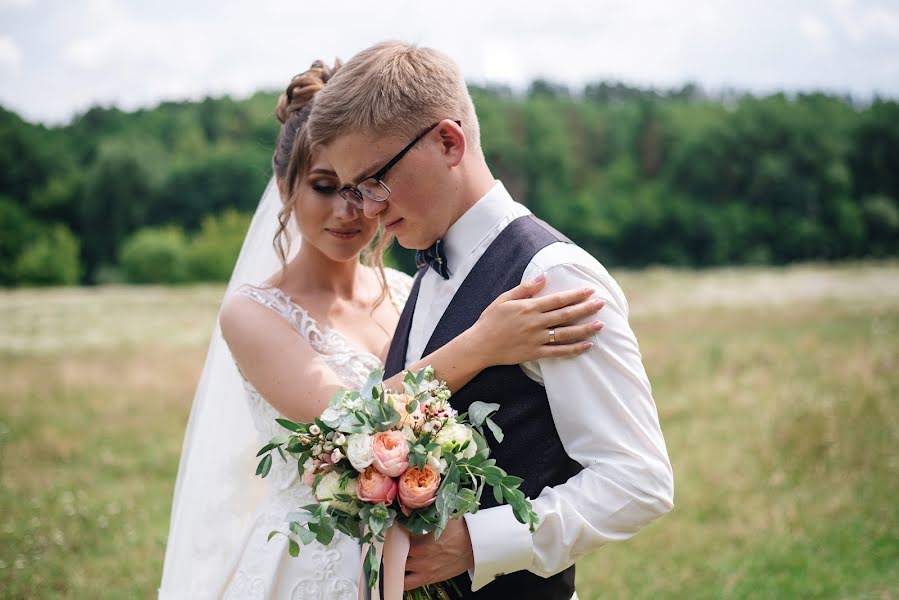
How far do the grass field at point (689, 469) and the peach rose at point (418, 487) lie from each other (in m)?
4.80

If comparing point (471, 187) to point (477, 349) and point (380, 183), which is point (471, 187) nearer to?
point (380, 183)

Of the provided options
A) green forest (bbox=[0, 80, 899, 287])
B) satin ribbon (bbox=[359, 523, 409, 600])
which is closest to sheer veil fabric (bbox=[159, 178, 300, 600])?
satin ribbon (bbox=[359, 523, 409, 600])

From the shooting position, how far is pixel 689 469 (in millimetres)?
9289

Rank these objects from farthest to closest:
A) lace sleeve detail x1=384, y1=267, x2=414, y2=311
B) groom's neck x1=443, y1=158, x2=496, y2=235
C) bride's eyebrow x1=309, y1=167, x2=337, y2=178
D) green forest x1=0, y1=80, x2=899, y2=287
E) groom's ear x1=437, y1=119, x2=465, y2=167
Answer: green forest x1=0, y1=80, x2=899, y2=287
lace sleeve detail x1=384, y1=267, x2=414, y2=311
bride's eyebrow x1=309, y1=167, x2=337, y2=178
groom's neck x1=443, y1=158, x2=496, y2=235
groom's ear x1=437, y1=119, x2=465, y2=167

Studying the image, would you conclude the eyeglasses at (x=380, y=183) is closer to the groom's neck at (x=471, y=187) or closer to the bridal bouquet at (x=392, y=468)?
the groom's neck at (x=471, y=187)

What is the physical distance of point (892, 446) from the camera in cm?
878

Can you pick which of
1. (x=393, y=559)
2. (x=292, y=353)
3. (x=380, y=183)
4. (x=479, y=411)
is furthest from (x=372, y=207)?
(x=393, y=559)

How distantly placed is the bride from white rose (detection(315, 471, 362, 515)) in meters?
0.48

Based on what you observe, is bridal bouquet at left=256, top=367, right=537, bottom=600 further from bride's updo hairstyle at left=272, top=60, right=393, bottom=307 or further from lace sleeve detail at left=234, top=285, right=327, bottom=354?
bride's updo hairstyle at left=272, top=60, right=393, bottom=307

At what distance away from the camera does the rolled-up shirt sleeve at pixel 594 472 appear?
2346 millimetres

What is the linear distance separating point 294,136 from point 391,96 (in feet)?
3.43

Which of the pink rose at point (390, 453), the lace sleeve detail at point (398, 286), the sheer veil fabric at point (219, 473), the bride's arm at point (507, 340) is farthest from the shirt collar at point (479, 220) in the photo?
the sheer veil fabric at point (219, 473)

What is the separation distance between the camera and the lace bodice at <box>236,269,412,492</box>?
3.40m

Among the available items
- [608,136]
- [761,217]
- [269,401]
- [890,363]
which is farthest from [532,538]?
[608,136]
